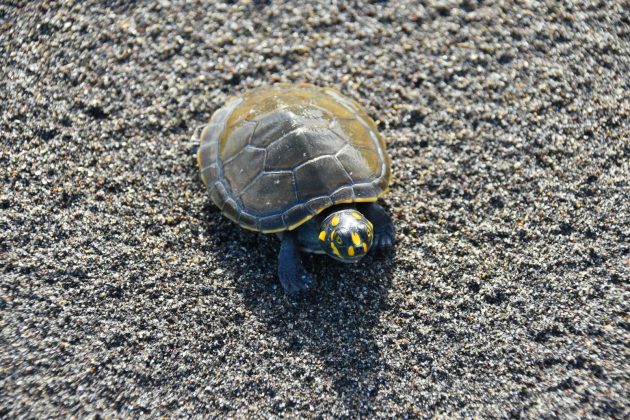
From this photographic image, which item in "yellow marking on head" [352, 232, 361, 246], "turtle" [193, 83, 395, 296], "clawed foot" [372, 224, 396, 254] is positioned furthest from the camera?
"clawed foot" [372, 224, 396, 254]

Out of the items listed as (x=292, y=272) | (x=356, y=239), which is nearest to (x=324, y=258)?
(x=292, y=272)

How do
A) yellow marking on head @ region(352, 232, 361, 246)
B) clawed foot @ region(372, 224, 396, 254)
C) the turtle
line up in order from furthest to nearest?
clawed foot @ region(372, 224, 396, 254) → the turtle → yellow marking on head @ region(352, 232, 361, 246)

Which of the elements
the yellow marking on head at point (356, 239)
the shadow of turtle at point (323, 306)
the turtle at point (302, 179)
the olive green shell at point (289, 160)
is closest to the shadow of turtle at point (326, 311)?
the shadow of turtle at point (323, 306)

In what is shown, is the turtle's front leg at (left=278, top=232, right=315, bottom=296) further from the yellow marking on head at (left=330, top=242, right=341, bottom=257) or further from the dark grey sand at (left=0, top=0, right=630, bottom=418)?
the yellow marking on head at (left=330, top=242, right=341, bottom=257)

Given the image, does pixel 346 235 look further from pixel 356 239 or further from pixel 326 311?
pixel 326 311

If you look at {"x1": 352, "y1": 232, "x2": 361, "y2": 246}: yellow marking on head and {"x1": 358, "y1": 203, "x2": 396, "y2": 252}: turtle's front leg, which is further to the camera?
{"x1": 358, "y1": 203, "x2": 396, "y2": 252}: turtle's front leg

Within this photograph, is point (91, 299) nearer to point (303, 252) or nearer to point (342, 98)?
point (303, 252)

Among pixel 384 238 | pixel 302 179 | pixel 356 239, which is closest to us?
pixel 356 239

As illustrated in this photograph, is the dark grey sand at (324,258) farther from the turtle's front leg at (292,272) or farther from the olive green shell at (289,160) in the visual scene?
the olive green shell at (289,160)

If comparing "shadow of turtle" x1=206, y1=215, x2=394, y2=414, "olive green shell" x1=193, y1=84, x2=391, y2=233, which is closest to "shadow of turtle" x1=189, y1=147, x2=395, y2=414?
"shadow of turtle" x1=206, y1=215, x2=394, y2=414
